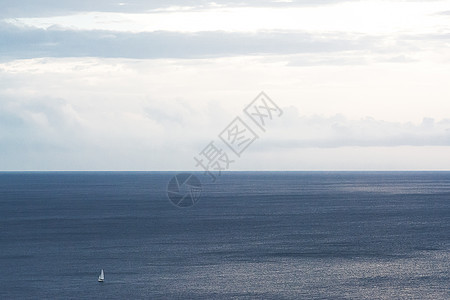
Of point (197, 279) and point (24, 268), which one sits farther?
point (24, 268)

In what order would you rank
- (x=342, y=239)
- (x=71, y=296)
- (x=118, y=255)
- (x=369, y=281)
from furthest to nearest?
(x=342, y=239) → (x=118, y=255) → (x=369, y=281) → (x=71, y=296)

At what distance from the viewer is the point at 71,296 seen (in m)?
78.2

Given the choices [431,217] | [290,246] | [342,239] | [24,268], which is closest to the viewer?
[24,268]

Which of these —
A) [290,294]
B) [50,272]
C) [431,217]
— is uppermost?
[431,217]

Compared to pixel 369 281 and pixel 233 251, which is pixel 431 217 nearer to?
pixel 233 251

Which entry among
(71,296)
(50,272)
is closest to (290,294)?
(71,296)

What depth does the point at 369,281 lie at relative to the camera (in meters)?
87.2

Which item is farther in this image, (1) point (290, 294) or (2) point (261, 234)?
(2) point (261, 234)

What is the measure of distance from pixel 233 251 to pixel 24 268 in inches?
1376

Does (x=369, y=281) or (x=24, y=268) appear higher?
(x=24, y=268)

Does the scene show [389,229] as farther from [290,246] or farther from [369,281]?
[369,281]

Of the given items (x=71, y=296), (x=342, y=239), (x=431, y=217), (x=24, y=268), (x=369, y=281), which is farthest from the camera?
(x=431, y=217)

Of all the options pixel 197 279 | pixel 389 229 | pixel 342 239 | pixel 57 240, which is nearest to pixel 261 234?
pixel 342 239

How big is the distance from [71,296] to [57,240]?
4818cm
